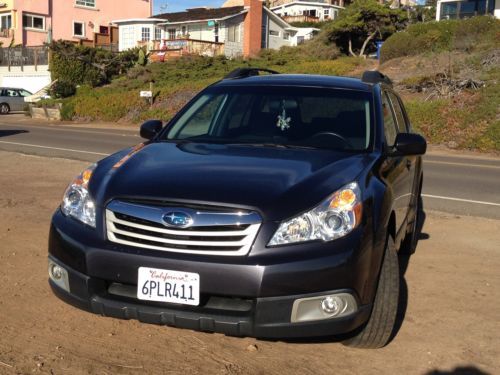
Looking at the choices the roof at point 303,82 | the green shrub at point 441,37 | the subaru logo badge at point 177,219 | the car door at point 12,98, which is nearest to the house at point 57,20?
the car door at point 12,98

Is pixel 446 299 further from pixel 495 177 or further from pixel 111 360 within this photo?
pixel 495 177

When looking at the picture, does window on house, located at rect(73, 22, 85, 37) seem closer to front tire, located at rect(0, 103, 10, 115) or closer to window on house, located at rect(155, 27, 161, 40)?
window on house, located at rect(155, 27, 161, 40)

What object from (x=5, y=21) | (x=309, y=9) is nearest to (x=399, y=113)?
(x=5, y=21)

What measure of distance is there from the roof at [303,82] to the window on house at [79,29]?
55.1m

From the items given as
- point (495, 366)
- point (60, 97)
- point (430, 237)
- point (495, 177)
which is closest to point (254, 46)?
point (60, 97)

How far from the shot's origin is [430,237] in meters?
7.03

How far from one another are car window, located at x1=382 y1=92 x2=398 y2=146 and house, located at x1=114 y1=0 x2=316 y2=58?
40.2 m

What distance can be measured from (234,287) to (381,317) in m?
1.02

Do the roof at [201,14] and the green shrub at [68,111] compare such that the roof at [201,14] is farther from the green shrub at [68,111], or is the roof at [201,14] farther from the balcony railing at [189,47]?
the green shrub at [68,111]

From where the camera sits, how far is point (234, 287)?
3146 mm

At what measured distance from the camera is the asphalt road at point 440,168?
9.52 m

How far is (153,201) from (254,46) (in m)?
48.2

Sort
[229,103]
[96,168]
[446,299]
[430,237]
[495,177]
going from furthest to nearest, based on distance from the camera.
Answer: [495,177]
[430,237]
[229,103]
[446,299]
[96,168]

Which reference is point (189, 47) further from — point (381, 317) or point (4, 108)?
point (381, 317)
